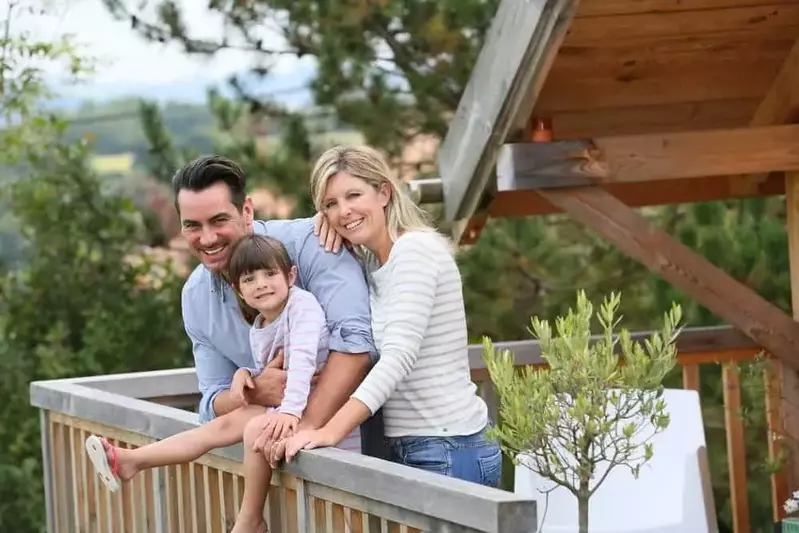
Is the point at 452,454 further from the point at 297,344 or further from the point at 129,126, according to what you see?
the point at 129,126

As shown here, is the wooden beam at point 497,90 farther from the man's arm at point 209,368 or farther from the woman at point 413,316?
the man's arm at point 209,368

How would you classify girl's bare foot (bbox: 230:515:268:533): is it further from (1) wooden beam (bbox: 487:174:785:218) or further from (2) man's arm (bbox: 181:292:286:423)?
(1) wooden beam (bbox: 487:174:785:218)

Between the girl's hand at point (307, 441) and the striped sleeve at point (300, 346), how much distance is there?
0.21ft

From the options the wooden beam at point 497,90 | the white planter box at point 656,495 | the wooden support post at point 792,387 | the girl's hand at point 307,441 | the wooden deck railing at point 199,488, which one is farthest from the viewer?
the wooden support post at point 792,387

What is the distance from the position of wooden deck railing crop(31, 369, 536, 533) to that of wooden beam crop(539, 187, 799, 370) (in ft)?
4.80

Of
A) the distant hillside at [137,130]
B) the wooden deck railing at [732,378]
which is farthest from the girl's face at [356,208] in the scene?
the distant hillside at [137,130]

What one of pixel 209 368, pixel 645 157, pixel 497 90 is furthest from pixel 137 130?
pixel 209 368

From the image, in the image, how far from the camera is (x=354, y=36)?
289 inches

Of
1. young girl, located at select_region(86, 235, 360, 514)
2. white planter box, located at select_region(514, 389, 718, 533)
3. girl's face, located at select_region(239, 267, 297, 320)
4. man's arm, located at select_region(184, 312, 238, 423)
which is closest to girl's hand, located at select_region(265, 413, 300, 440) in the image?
young girl, located at select_region(86, 235, 360, 514)

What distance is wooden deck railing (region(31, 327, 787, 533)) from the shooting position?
2.89 meters

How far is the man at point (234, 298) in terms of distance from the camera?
3.53m

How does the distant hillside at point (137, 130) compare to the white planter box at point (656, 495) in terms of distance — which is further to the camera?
the distant hillside at point (137, 130)

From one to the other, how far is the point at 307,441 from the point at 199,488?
692 millimetres

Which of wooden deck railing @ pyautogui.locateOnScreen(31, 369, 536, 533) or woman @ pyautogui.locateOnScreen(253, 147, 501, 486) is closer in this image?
wooden deck railing @ pyautogui.locateOnScreen(31, 369, 536, 533)
